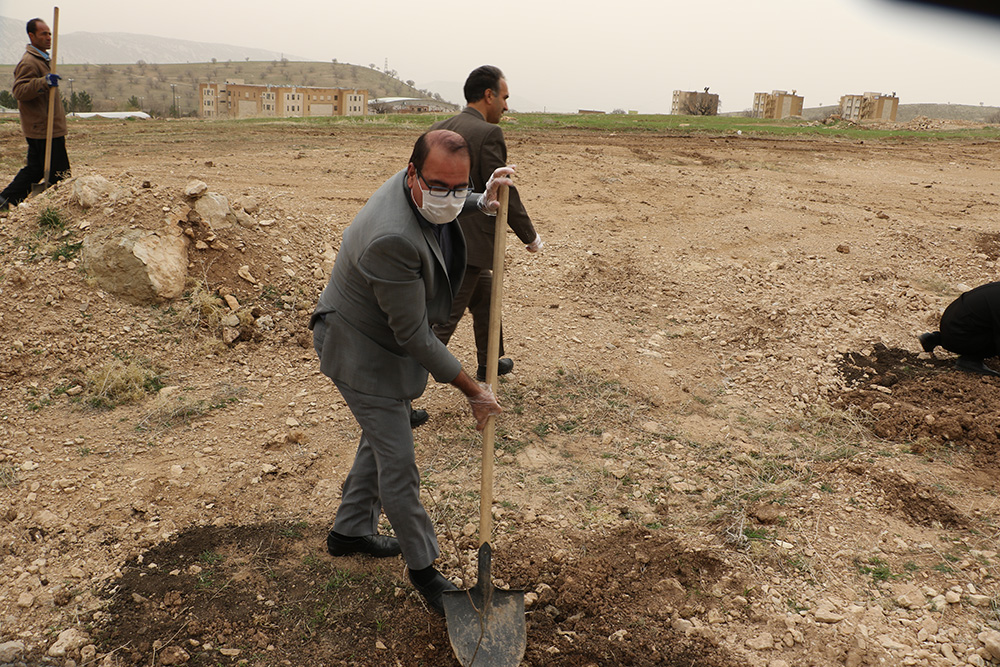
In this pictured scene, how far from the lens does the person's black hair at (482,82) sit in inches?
145

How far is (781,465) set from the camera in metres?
3.62

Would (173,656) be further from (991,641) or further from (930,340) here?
(930,340)

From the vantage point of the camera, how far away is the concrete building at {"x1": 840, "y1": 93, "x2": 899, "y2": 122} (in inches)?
1070

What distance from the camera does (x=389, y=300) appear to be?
→ 2129 millimetres

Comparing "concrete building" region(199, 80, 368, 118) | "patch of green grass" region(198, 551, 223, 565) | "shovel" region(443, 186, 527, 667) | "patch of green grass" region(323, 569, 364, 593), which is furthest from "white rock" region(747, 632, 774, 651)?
"concrete building" region(199, 80, 368, 118)

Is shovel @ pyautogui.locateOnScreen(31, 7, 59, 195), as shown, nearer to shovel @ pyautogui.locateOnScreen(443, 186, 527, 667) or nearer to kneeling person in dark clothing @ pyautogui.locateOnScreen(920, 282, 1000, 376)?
shovel @ pyautogui.locateOnScreen(443, 186, 527, 667)

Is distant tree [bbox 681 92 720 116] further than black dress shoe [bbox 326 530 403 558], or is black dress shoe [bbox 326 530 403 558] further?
distant tree [bbox 681 92 720 116]

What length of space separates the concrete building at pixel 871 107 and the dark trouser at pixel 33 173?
27.5m

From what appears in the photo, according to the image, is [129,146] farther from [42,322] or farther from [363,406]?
[363,406]

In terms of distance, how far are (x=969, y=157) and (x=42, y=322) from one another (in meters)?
14.3

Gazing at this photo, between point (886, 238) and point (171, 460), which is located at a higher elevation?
point (886, 238)

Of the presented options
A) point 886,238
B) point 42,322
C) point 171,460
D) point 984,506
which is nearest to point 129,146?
point 42,322

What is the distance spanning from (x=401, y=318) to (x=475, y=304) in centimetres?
188

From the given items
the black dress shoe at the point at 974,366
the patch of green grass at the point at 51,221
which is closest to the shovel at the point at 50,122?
the patch of green grass at the point at 51,221
